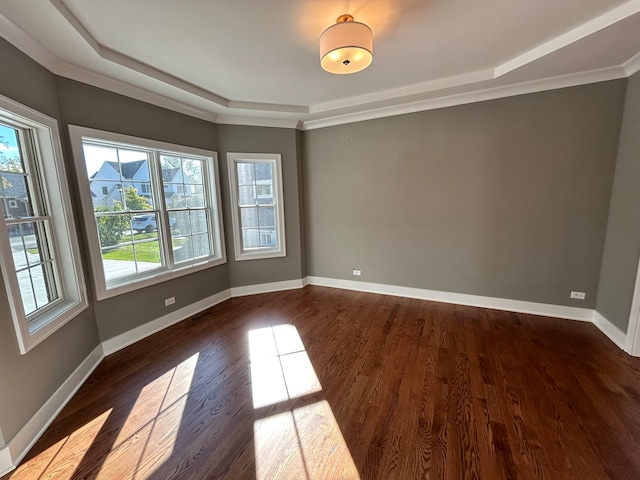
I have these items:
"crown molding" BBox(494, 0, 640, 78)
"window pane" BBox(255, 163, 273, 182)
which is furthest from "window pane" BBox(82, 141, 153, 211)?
"crown molding" BBox(494, 0, 640, 78)

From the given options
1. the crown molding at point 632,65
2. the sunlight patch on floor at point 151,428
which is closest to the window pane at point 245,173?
the sunlight patch on floor at point 151,428

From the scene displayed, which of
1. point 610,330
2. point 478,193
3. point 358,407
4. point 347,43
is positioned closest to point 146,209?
point 347,43

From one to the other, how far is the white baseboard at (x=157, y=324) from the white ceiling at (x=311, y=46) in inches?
97.4

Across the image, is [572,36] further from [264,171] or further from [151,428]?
[151,428]

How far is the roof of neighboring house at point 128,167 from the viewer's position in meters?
2.70

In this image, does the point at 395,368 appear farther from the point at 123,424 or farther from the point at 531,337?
the point at 123,424

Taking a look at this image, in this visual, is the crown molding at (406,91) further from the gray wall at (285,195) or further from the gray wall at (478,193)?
the gray wall at (285,195)

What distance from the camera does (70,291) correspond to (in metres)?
2.28

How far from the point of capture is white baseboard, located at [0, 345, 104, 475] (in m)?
1.50

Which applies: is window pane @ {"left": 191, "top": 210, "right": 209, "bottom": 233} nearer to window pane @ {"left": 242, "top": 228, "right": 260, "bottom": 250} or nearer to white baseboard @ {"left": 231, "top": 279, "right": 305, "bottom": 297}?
window pane @ {"left": 242, "top": 228, "right": 260, "bottom": 250}

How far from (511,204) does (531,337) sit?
1.51m

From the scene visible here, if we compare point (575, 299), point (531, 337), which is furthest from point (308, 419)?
point (575, 299)

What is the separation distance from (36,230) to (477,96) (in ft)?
14.9

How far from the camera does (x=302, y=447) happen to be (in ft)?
5.17
